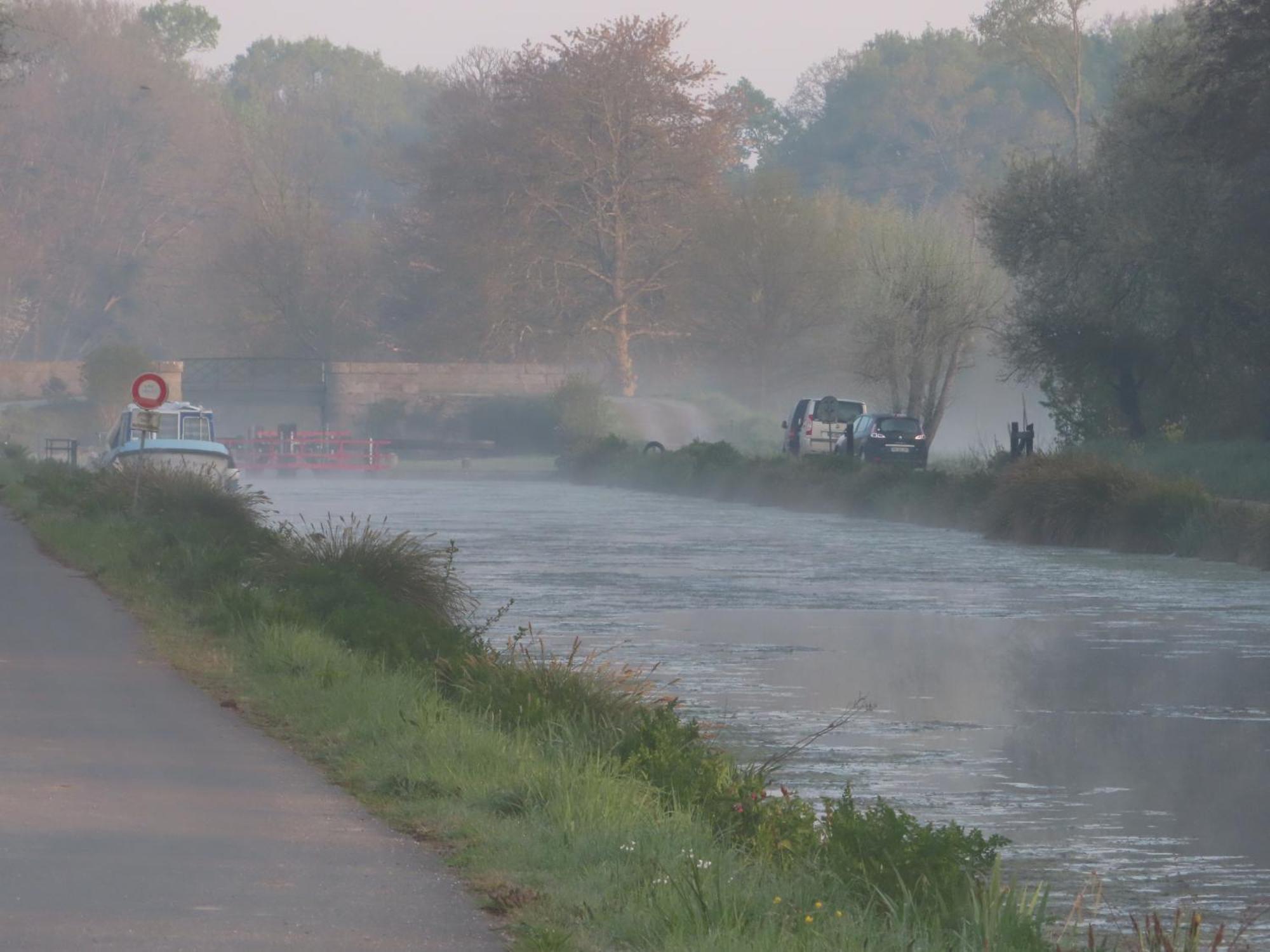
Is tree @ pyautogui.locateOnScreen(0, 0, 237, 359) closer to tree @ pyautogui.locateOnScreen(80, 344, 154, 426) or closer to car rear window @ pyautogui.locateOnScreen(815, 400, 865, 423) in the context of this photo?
tree @ pyautogui.locateOnScreen(80, 344, 154, 426)

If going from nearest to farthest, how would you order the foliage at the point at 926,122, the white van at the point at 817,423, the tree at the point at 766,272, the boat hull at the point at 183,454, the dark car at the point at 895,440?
the boat hull at the point at 183,454, the dark car at the point at 895,440, the white van at the point at 817,423, the tree at the point at 766,272, the foliage at the point at 926,122

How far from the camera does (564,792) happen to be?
928 centimetres

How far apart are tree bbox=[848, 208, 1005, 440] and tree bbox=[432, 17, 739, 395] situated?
28.9m

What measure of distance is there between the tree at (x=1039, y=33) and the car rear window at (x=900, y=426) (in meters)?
27.0

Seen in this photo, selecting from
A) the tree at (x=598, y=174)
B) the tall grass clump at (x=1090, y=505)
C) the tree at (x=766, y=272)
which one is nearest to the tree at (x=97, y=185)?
the tree at (x=598, y=174)

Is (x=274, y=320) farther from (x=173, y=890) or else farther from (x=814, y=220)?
(x=173, y=890)

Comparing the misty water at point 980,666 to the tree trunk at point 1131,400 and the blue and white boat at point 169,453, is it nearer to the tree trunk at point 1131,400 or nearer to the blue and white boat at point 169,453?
the blue and white boat at point 169,453

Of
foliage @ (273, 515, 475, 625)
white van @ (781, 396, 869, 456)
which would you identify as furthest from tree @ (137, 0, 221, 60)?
foliage @ (273, 515, 475, 625)

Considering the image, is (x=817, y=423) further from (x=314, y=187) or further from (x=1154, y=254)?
(x=314, y=187)

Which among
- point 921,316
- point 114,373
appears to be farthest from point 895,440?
point 114,373

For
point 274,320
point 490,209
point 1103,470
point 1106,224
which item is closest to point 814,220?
point 490,209

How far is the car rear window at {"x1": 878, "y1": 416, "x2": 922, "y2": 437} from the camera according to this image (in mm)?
49469

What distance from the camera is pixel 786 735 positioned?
13688mm

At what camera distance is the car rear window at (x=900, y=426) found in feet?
162
